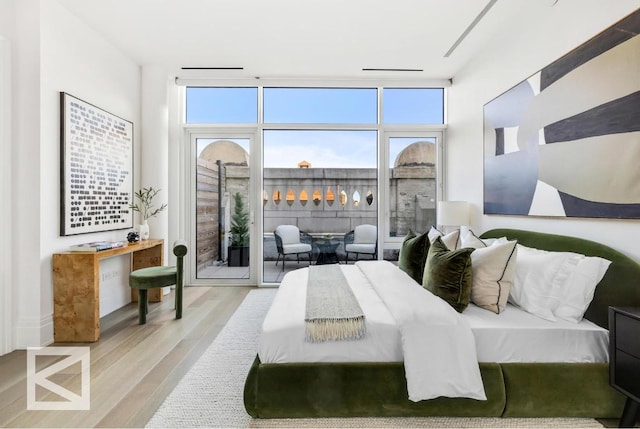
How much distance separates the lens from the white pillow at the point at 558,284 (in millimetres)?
1890

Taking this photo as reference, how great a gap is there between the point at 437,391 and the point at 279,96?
4.15 meters

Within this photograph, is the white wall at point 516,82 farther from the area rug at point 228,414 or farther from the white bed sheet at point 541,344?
the area rug at point 228,414

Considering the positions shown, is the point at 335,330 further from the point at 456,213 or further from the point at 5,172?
the point at 5,172

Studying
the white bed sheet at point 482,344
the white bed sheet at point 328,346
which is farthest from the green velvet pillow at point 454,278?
the white bed sheet at point 328,346

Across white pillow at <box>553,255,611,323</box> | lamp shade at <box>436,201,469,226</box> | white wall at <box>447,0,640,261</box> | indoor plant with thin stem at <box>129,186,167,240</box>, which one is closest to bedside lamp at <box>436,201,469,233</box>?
lamp shade at <box>436,201,469,226</box>

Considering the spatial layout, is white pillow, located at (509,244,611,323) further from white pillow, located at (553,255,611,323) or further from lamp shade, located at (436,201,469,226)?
lamp shade, located at (436,201,469,226)

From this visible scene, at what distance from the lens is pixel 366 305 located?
6.77ft

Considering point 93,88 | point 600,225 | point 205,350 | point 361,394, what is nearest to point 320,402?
point 361,394

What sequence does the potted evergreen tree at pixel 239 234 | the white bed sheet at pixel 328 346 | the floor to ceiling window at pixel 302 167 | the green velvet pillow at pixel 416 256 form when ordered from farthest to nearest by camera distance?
the potted evergreen tree at pixel 239 234 → the floor to ceiling window at pixel 302 167 → the green velvet pillow at pixel 416 256 → the white bed sheet at pixel 328 346

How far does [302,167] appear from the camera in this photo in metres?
4.77

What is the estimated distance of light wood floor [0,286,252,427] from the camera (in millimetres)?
1804

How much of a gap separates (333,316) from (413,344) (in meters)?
0.45

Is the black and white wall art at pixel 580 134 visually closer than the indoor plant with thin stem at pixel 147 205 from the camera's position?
Yes

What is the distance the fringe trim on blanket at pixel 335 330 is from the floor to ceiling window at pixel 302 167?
118 inches
